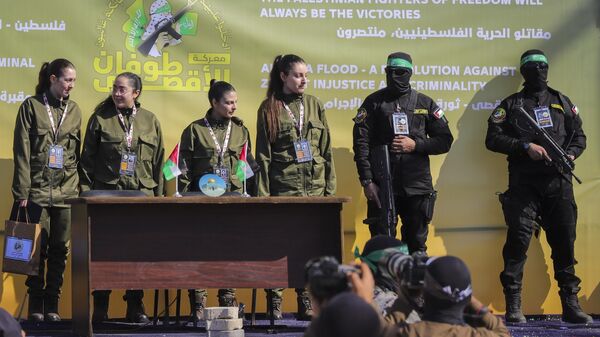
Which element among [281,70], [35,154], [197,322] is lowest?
[197,322]

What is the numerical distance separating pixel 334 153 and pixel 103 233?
2.16m

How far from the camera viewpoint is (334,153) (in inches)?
→ 312

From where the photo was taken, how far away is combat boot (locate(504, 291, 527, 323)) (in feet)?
24.3

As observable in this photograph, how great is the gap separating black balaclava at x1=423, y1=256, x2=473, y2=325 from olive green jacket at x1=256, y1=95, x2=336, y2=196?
3.75 metres

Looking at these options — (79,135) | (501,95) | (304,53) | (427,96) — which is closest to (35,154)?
(79,135)

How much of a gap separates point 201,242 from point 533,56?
9.08 feet

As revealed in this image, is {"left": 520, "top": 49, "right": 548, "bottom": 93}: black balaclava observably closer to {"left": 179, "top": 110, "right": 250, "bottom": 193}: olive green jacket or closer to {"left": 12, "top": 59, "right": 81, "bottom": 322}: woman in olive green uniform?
{"left": 179, "top": 110, "right": 250, "bottom": 193}: olive green jacket

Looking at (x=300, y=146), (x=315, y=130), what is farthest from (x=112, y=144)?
(x=315, y=130)

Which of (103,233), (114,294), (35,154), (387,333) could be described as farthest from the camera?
(114,294)

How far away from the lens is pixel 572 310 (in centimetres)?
739

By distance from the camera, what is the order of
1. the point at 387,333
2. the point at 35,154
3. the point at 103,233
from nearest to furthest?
the point at 387,333 → the point at 103,233 → the point at 35,154

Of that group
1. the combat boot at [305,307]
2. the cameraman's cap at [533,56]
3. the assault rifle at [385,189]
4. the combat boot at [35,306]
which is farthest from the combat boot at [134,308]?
the cameraman's cap at [533,56]

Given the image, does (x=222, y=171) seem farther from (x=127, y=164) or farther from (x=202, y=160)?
(x=127, y=164)

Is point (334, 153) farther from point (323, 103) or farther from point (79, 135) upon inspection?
point (79, 135)
